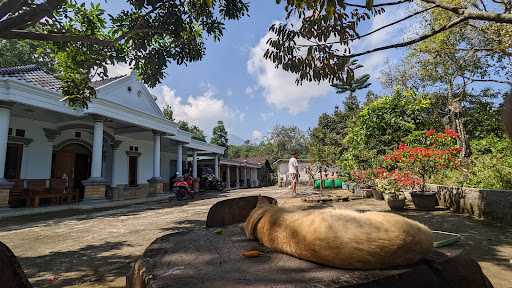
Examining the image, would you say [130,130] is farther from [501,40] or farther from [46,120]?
[501,40]

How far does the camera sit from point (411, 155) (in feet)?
25.8

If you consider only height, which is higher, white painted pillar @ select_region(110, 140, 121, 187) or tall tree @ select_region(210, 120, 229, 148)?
tall tree @ select_region(210, 120, 229, 148)

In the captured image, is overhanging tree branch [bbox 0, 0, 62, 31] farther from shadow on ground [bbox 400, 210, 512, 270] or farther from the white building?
the white building

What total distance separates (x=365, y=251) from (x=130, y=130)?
17.0 m

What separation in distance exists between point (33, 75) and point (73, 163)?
14.3 ft

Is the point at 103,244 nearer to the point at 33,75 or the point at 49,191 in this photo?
the point at 49,191

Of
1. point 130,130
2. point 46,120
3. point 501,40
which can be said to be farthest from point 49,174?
point 501,40

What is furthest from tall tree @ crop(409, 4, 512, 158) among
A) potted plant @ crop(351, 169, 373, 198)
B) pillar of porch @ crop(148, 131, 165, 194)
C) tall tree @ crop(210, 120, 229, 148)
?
tall tree @ crop(210, 120, 229, 148)

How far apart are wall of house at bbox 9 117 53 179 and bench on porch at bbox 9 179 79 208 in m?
0.41

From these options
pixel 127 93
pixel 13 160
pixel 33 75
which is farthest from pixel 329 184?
pixel 33 75

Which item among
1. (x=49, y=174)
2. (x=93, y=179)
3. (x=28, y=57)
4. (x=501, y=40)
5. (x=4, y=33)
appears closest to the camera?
(x=4, y=33)

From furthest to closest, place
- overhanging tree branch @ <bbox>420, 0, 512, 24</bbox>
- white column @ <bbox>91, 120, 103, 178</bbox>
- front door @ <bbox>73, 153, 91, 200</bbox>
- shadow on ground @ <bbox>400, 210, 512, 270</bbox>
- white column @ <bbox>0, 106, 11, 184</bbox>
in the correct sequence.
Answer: front door @ <bbox>73, 153, 91, 200</bbox>, white column @ <bbox>91, 120, 103, 178</bbox>, white column @ <bbox>0, 106, 11, 184</bbox>, shadow on ground @ <bbox>400, 210, 512, 270</bbox>, overhanging tree branch @ <bbox>420, 0, 512, 24</bbox>

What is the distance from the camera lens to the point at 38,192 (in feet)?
38.8

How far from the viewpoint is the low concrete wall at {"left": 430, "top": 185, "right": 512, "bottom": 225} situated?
5461 mm
